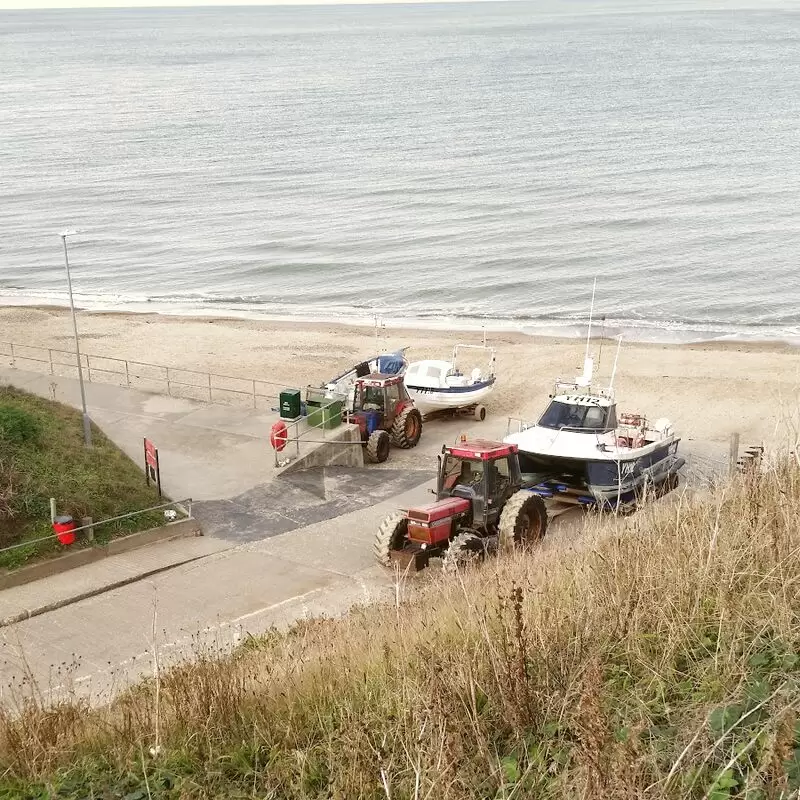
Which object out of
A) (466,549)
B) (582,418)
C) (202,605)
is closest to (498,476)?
(466,549)

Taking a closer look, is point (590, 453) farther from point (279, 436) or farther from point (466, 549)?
point (279, 436)

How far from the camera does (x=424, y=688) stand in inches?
239

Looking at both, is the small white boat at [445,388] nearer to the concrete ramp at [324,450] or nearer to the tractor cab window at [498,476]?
the concrete ramp at [324,450]

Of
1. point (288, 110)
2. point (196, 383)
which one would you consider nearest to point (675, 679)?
point (196, 383)

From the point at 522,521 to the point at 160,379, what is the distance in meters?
15.7

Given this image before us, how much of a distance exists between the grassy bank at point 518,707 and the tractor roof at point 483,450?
25.2 feet

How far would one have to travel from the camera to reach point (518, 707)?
583cm

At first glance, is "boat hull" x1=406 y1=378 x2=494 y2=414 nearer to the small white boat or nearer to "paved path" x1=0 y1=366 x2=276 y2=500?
the small white boat

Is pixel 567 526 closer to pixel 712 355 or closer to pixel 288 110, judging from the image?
pixel 712 355

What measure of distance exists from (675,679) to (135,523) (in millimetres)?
12441

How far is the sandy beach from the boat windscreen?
5.13m

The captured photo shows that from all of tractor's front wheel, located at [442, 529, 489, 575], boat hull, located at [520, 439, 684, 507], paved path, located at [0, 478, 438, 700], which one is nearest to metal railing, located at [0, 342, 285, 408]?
boat hull, located at [520, 439, 684, 507]

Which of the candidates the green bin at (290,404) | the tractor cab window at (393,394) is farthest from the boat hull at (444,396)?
the green bin at (290,404)

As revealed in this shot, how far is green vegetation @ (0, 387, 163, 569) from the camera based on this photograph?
15969mm
